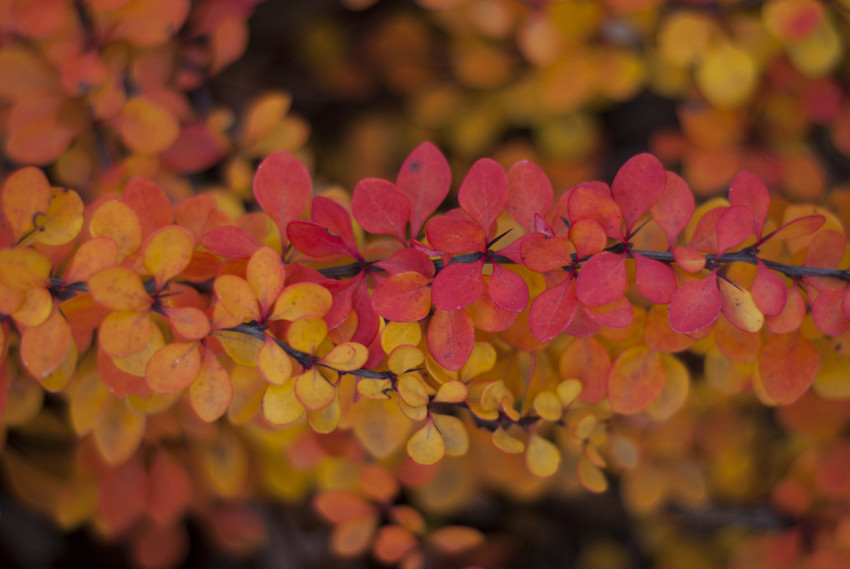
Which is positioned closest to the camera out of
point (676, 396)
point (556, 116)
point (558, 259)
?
point (558, 259)

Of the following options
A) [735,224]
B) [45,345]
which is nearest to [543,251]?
[735,224]

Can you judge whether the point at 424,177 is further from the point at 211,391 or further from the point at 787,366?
the point at 787,366

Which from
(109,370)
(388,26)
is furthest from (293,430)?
(388,26)

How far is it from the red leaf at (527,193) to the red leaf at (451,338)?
0.09m

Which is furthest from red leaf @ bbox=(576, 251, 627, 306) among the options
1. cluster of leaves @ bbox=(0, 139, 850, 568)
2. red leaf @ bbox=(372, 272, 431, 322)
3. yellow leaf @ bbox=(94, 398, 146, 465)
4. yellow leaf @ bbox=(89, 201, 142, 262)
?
yellow leaf @ bbox=(94, 398, 146, 465)

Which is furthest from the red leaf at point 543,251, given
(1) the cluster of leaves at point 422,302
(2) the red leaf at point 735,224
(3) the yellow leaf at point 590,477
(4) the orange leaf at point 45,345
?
(4) the orange leaf at point 45,345

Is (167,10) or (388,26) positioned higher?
(167,10)

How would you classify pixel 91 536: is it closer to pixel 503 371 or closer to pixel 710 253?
pixel 503 371

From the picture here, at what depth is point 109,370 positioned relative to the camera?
47cm

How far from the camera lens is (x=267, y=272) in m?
0.41

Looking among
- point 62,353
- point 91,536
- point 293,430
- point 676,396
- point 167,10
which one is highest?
point 167,10

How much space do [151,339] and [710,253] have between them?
41cm

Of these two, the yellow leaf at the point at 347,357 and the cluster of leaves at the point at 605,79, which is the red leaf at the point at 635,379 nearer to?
the yellow leaf at the point at 347,357

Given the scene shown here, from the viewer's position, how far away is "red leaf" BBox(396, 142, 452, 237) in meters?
0.46
